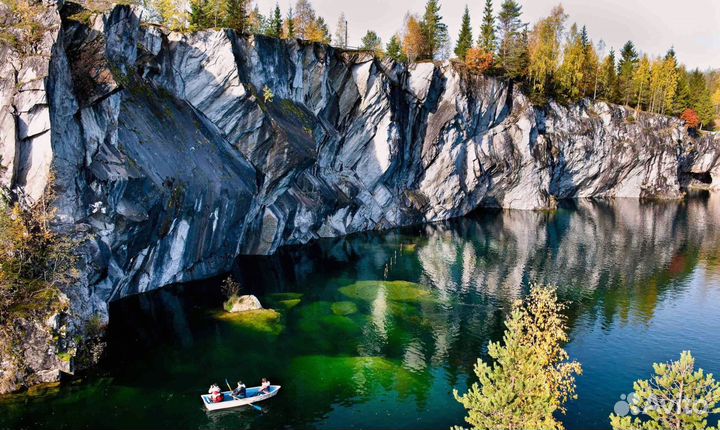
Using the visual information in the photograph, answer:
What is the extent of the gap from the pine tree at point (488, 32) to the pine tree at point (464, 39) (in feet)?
7.50

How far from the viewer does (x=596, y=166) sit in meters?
116

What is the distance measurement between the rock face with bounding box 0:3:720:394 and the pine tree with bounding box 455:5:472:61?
468 inches

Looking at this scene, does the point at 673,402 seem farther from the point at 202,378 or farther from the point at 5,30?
the point at 5,30

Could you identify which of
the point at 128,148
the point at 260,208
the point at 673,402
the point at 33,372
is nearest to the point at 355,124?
the point at 260,208

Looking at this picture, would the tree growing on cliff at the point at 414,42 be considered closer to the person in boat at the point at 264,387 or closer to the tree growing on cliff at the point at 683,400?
the person in boat at the point at 264,387

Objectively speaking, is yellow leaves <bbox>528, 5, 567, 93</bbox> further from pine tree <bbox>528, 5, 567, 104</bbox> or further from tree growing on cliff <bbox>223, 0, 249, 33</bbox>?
tree growing on cliff <bbox>223, 0, 249, 33</bbox>

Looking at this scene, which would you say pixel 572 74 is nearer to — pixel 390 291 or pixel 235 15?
pixel 235 15

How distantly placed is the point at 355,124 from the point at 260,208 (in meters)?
22.2

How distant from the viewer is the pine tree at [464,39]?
102m

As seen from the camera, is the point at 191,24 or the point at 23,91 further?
the point at 191,24

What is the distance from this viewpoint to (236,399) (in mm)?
27766

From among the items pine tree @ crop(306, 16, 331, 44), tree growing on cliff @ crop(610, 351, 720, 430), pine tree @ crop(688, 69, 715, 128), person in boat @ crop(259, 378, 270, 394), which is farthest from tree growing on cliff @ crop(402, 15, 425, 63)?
pine tree @ crop(688, 69, 715, 128)

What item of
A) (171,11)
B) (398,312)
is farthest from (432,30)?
(398,312)

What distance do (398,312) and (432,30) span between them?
70707 mm
